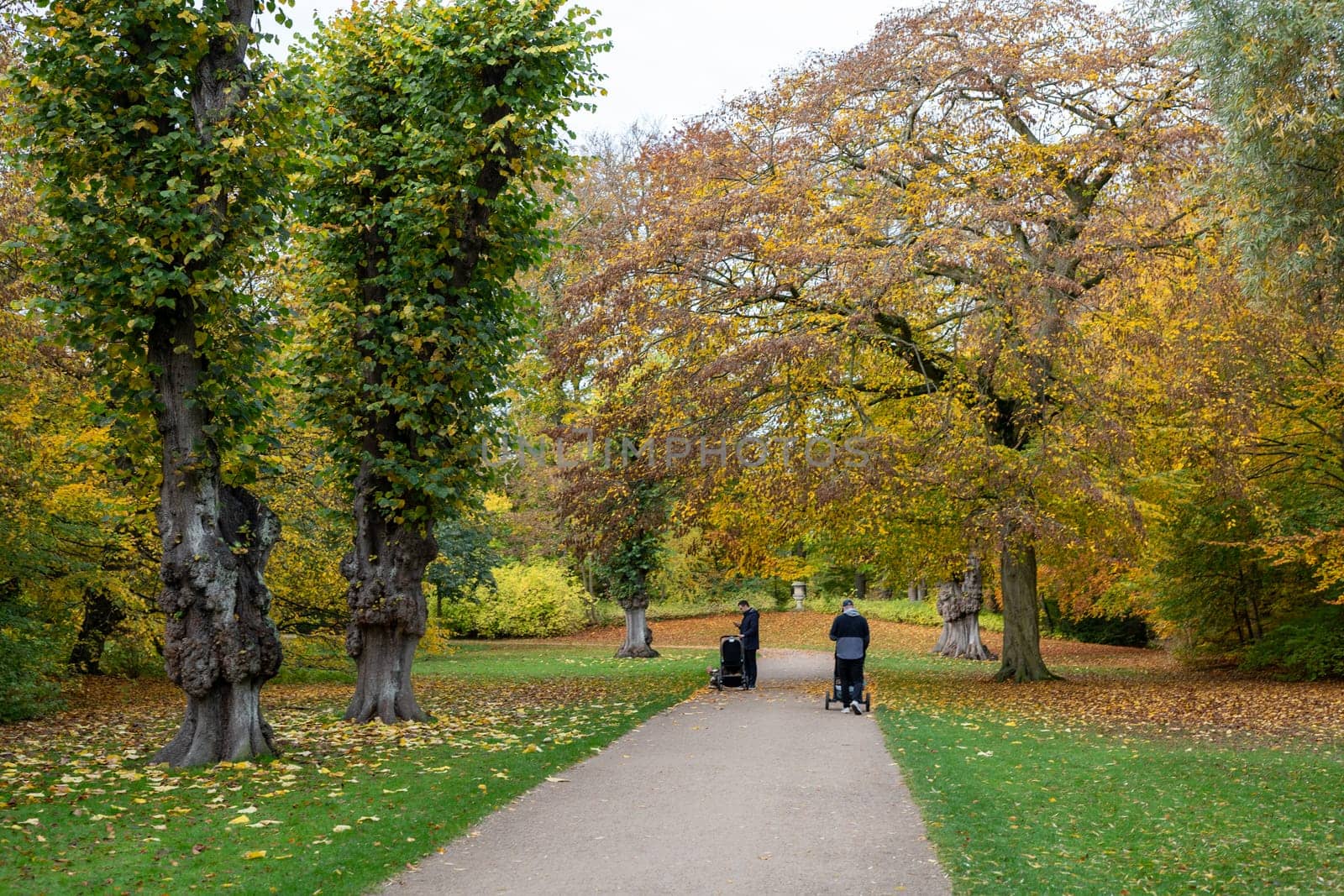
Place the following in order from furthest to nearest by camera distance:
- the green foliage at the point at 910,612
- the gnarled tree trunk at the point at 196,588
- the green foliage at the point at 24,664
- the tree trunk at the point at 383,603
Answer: the green foliage at the point at 910,612
the green foliage at the point at 24,664
the tree trunk at the point at 383,603
the gnarled tree trunk at the point at 196,588

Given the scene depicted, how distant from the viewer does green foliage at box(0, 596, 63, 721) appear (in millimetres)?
13602

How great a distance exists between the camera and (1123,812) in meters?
8.80

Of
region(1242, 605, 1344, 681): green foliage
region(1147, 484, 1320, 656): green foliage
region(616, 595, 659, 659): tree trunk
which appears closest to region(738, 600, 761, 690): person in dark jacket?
region(1147, 484, 1320, 656): green foliage

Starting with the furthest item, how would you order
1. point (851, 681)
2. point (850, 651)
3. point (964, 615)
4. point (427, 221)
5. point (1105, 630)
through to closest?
1. point (1105, 630)
2. point (964, 615)
3. point (851, 681)
4. point (850, 651)
5. point (427, 221)

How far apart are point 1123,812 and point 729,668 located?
453 inches

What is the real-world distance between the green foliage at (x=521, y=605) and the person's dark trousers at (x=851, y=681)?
86.8 ft

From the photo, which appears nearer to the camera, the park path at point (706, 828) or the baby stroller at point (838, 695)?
the park path at point (706, 828)

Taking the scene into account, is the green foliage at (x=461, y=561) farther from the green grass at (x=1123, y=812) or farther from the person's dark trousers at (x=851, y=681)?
the green grass at (x=1123, y=812)

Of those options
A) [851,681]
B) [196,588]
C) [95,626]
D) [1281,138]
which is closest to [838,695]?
[851,681]

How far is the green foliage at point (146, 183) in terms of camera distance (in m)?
9.95

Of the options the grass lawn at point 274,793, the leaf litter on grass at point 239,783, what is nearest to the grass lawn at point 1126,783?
the grass lawn at point 274,793

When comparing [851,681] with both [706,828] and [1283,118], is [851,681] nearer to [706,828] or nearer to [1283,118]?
[706,828]

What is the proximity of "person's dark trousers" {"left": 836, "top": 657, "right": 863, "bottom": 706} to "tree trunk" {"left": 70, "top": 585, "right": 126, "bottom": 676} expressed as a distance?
12.5 metres

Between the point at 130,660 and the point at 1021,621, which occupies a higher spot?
the point at 1021,621
